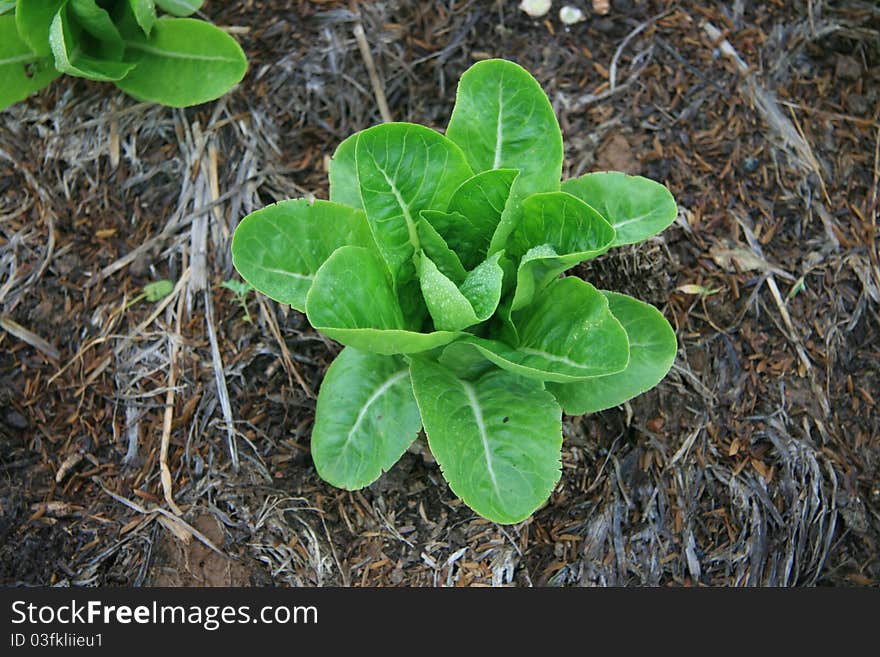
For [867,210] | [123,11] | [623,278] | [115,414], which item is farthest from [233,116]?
[867,210]

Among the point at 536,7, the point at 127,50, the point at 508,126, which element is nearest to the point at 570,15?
the point at 536,7

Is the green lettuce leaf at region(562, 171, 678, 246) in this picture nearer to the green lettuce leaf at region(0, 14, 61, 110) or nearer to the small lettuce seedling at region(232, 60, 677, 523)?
the small lettuce seedling at region(232, 60, 677, 523)

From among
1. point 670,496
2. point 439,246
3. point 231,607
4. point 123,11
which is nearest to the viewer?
point 439,246

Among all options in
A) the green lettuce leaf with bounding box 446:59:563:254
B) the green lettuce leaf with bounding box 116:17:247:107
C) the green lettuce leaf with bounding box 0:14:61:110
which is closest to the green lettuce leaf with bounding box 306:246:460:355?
the green lettuce leaf with bounding box 446:59:563:254

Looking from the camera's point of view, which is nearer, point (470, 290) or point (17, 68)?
point (470, 290)

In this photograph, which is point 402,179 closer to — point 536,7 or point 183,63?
point 183,63

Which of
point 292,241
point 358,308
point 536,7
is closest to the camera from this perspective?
point 358,308

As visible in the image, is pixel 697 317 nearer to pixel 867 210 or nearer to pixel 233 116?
pixel 867 210

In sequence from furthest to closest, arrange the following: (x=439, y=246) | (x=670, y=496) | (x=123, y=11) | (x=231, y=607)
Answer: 1. (x=123, y=11)
2. (x=670, y=496)
3. (x=231, y=607)
4. (x=439, y=246)
